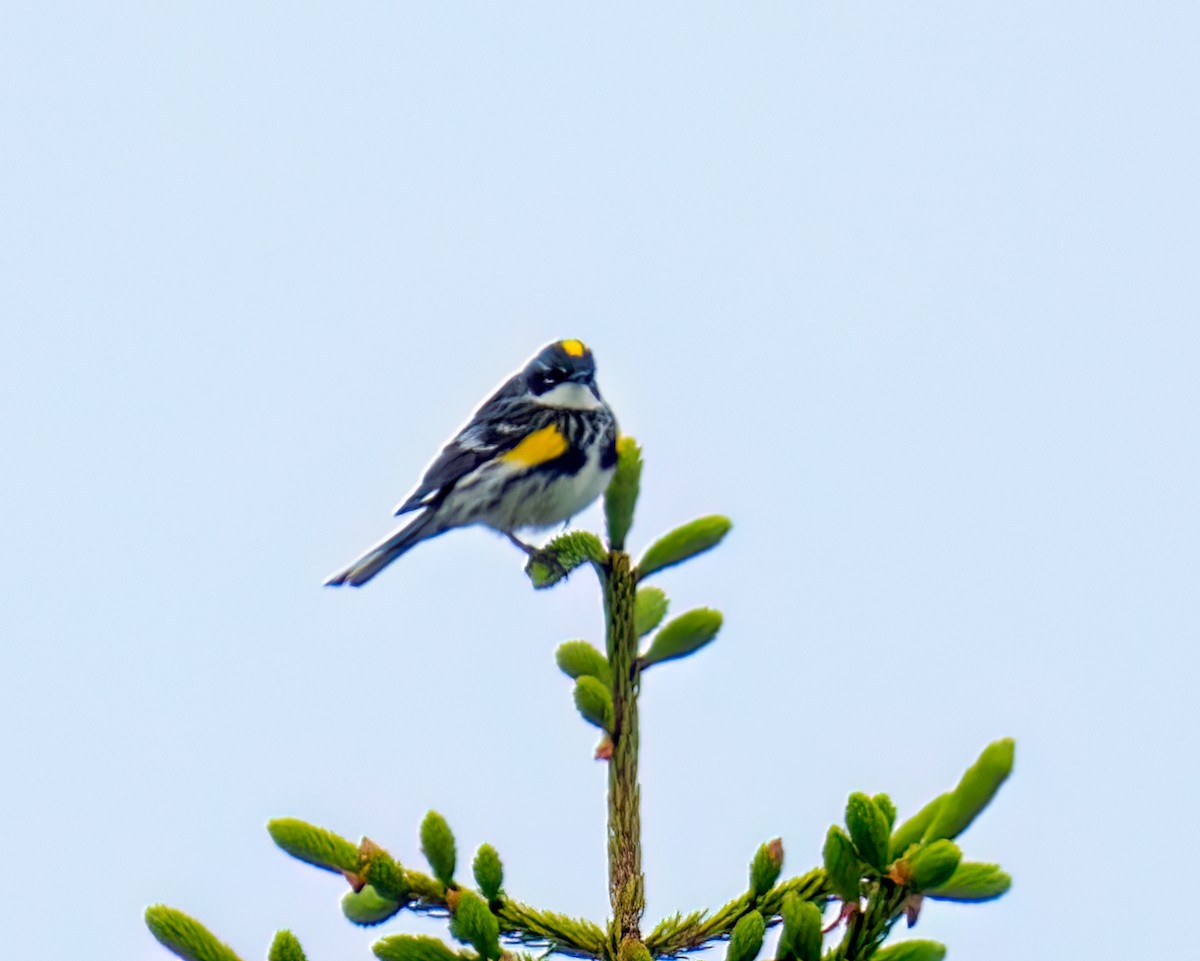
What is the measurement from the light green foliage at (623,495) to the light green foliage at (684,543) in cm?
24

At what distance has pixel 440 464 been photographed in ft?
30.6

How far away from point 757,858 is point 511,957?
662mm

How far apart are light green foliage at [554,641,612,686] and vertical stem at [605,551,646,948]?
107mm

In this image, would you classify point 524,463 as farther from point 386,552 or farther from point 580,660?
point 580,660

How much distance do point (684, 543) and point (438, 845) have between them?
1272 mm

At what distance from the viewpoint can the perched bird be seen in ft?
29.1

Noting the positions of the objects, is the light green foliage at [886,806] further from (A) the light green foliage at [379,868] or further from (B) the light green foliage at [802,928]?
(A) the light green foliage at [379,868]

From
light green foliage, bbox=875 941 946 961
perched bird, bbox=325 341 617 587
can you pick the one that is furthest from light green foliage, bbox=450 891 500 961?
perched bird, bbox=325 341 617 587

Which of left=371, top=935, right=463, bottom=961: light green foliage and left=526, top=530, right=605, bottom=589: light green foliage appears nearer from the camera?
left=371, top=935, right=463, bottom=961: light green foliage

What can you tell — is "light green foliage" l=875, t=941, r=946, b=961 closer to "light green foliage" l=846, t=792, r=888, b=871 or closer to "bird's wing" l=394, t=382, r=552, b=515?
"light green foliage" l=846, t=792, r=888, b=871

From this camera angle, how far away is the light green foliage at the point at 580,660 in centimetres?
408

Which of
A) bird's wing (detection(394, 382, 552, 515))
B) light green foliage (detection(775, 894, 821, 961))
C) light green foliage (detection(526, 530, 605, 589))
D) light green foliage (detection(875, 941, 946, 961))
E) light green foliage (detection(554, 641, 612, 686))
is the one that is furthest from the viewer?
bird's wing (detection(394, 382, 552, 515))

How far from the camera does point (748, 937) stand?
11.0 ft

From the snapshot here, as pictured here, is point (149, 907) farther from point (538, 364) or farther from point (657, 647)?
point (538, 364)
